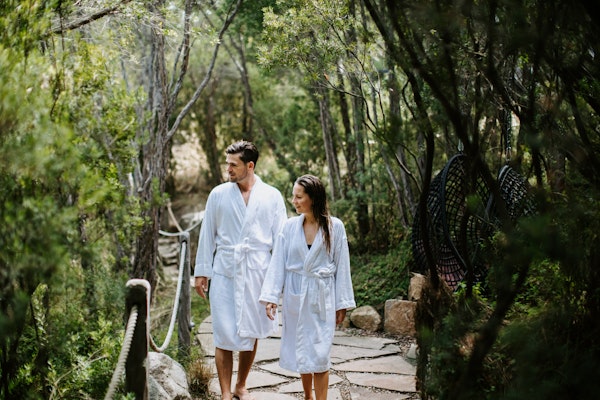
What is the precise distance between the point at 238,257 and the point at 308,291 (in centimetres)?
65

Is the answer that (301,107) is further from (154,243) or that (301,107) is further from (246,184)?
(246,184)

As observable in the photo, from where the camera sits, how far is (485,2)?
266cm

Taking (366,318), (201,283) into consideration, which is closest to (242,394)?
(201,283)

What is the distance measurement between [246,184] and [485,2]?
99.5 inches

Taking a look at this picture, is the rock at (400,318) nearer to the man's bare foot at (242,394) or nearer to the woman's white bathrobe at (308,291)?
the man's bare foot at (242,394)

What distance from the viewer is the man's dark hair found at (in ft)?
15.0

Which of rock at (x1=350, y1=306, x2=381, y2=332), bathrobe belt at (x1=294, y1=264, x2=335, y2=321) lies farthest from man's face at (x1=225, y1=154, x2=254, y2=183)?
rock at (x1=350, y1=306, x2=381, y2=332)

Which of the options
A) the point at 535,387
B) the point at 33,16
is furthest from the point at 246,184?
the point at 535,387

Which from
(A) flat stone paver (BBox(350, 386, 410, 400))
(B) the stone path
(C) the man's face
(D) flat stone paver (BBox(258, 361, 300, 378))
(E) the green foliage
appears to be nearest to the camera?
(C) the man's face

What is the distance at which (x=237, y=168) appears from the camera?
15.3 ft

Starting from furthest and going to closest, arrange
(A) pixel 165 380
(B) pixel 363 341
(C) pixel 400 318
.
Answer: (C) pixel 400 318, (B) pixel 363 341, (A) pixel 165 380

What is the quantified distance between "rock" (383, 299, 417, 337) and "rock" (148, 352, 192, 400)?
9.87 ft

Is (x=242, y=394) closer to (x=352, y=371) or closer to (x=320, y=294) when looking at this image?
(x=320, y=294)

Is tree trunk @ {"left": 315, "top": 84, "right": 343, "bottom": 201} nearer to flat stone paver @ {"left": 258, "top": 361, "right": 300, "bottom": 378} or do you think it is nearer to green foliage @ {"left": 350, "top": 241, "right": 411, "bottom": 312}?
green foliage @ {"left": 350, "top": 241, "right": 411, "bottom": 312}
